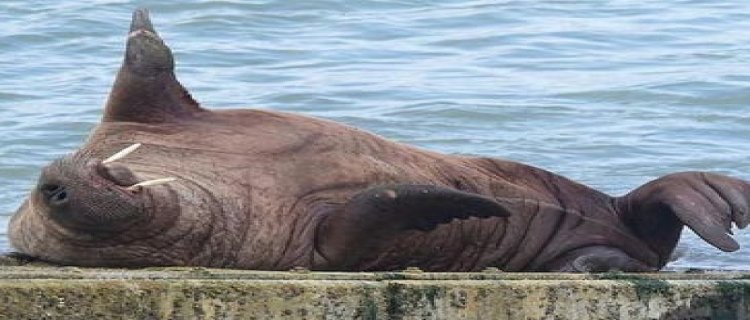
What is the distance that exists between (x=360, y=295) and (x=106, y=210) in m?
1.03

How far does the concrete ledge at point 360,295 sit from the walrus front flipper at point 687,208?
3.35ft

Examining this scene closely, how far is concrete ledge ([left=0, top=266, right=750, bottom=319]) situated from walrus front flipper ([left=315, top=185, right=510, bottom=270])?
0.75 metres

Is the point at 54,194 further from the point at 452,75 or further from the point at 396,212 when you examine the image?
the point at 452,75

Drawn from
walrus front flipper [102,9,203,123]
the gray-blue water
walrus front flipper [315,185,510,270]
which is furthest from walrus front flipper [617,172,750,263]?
walrus front flipper [102,9,203,123]

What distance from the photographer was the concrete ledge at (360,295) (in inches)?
148

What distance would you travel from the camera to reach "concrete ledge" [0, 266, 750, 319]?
377cm

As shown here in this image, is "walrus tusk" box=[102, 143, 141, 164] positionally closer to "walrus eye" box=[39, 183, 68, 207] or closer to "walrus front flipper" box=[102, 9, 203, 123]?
"walrus eye" box=[39, 183, 68, 207]

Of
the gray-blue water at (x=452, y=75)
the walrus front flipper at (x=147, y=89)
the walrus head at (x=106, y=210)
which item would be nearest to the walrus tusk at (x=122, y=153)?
the walrus head at (x=106, y=210)

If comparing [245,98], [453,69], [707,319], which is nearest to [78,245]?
[707,319]

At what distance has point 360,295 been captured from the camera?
397 centimetres

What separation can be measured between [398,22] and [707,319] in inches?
466

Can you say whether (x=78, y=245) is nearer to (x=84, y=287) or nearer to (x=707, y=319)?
(x=84, y=287)

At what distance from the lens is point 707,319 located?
4.26 metres

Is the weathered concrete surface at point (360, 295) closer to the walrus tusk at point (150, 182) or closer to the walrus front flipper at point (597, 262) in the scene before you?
the walrus tusk at point (150, 182)
